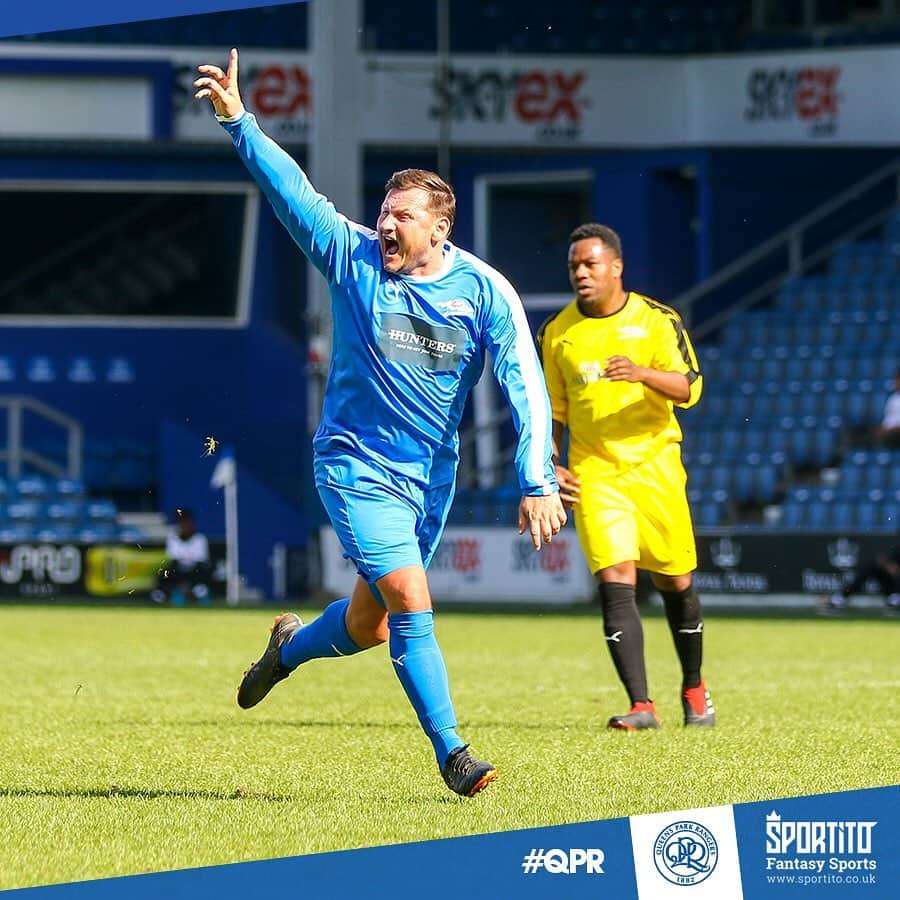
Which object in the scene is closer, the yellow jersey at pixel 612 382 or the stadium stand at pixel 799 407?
the yellow jersey at pixel 612 382

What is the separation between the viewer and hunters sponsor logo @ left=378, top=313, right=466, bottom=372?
654 cm

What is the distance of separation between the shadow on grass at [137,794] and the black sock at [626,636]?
2.55 m

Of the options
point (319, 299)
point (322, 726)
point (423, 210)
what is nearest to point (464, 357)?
point (423, 210)

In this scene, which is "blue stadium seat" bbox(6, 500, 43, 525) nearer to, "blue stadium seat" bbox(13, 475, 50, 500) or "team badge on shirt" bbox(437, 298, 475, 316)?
"blue stadium seat" bbox(13, 475, 50, 500)

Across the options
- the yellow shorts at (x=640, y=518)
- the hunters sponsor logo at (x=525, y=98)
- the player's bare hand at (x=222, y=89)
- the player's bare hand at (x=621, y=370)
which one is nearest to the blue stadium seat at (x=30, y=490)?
the hunters sponsor logo at (x=525, y=98)

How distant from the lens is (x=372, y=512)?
21.4 feet

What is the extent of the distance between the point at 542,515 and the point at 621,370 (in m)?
2.30

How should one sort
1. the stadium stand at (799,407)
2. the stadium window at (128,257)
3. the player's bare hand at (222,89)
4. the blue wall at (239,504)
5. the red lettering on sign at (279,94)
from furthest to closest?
1. the stadium window at (128,257)
2. the red lettering on sign at (279,94)
3. the blue wall at (239,504)
4. the stadium stand at (799,407)
5. the player's bare hand at (222,89)

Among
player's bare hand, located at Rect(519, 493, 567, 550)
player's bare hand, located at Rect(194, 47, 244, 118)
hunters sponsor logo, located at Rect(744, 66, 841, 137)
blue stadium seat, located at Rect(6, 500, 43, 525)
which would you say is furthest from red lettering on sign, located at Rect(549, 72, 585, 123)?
player's bare hand, located at Rect(519, 493, 567, 550)

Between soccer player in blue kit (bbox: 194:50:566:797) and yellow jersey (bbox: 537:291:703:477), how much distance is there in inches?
97.0

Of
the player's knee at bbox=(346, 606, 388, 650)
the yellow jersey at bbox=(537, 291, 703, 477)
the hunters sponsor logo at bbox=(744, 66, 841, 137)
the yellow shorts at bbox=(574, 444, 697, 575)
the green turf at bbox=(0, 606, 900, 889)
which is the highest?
the hunters sponsor logo at bbox=(744, 66, 841, 137)

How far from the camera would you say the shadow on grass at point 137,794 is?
6.68m

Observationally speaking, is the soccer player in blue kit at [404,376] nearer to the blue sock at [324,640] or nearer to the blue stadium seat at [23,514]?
the blue sock at [324,640]

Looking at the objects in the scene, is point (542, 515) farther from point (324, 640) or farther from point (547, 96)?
point (547, 96)
